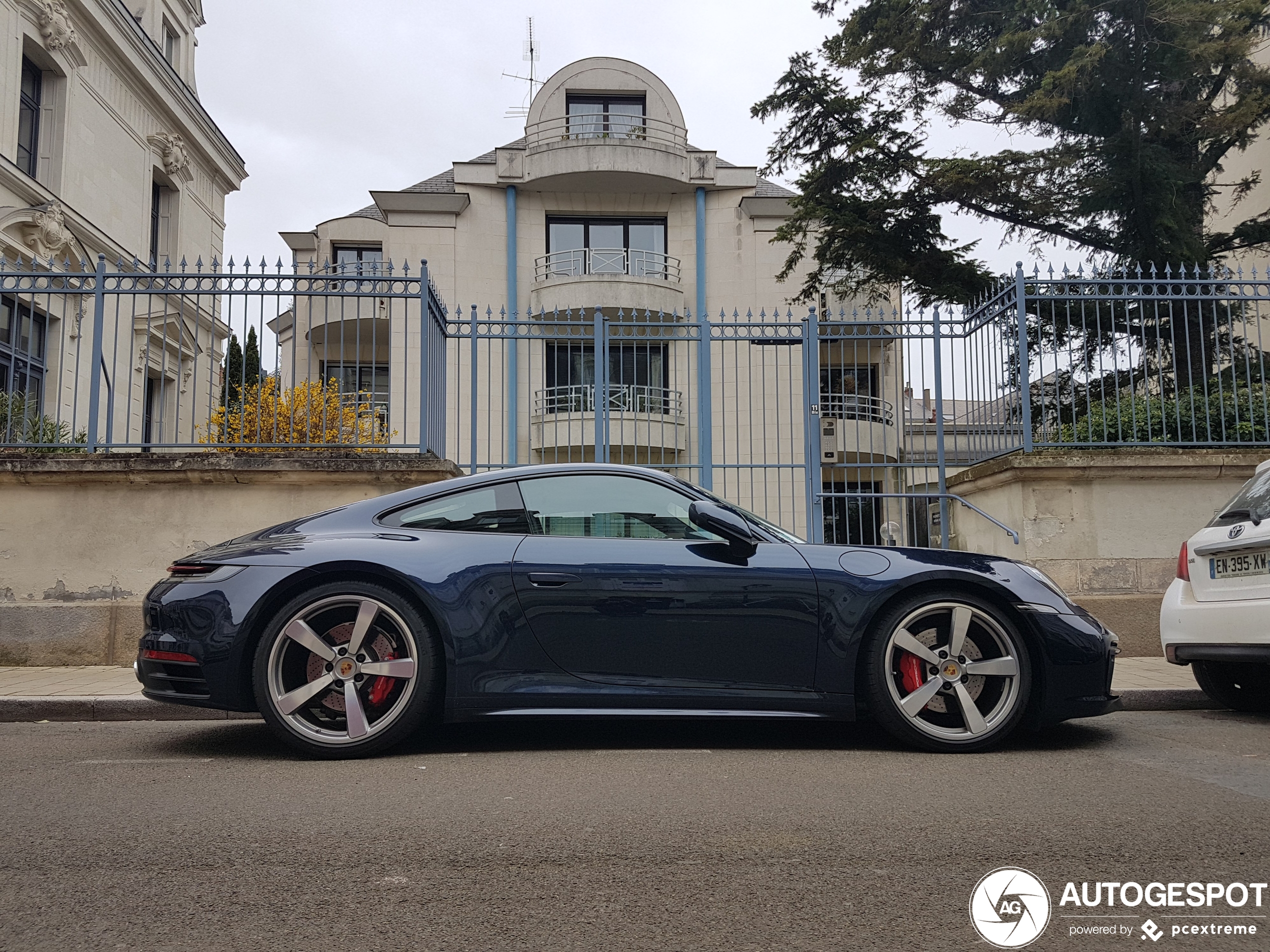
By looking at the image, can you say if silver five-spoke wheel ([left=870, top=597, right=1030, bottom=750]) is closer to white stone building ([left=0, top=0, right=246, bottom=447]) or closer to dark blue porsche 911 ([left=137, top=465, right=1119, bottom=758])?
dark blue porsche 911 ([left=137, top=465, right=1119, bottom=758])

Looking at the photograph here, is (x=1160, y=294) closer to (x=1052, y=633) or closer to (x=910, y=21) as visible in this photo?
(x=1052, y=633)

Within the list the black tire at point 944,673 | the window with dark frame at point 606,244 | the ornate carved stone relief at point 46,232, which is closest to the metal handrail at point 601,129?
the window with dark frame at point 606,244

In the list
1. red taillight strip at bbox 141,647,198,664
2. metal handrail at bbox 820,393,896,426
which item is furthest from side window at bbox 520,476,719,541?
metal handrail at bbox 820,393,896,426

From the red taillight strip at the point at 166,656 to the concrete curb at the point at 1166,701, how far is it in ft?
17.2

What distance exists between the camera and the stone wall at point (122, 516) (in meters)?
7.95

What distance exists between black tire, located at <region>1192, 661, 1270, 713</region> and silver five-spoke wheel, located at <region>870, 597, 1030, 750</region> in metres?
2.12

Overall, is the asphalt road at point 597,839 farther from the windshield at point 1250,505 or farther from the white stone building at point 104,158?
the white stone building at point 104,158

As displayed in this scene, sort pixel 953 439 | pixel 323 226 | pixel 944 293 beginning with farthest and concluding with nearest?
pixel 323 226
pixel 944 293
pixel 953 439

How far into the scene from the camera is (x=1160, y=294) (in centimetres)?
918

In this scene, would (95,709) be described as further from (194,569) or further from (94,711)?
(194,569)

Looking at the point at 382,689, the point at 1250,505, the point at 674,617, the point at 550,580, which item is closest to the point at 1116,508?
the point at 1250,505

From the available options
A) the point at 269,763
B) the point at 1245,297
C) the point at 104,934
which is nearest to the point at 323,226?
the point at 1245,297

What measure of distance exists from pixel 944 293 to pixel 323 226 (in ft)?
52.0

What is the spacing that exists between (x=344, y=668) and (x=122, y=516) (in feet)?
15.5
